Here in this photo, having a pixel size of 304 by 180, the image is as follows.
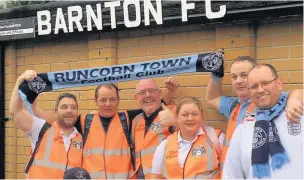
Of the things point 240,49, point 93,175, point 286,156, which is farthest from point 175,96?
point 286,156

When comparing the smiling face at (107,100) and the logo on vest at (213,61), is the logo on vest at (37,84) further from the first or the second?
the logo on vest at (213,61)

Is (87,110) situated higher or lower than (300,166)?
higher

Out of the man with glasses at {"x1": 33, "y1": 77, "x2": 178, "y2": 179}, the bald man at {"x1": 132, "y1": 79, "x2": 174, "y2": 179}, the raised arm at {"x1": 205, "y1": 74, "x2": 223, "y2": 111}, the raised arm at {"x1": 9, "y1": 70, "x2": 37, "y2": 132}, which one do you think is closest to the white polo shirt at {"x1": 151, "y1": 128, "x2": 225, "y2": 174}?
the bald man at {"x1": 132, "y1": 79, "x2": 174, "y2": 179}

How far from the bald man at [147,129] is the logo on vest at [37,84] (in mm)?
1050

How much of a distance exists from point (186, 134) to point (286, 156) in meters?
1.02

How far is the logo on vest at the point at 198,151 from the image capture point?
391 centimetres

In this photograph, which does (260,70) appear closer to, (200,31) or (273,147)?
(273,147)

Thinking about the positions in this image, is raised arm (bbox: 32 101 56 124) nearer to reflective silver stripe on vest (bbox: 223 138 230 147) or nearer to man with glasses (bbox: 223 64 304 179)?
reflective silver stripe on vest (bbox: 223 138 230 147)

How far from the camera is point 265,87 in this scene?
3.36 m

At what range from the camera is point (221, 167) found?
3.87 metres

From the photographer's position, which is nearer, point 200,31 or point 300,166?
point 300,166

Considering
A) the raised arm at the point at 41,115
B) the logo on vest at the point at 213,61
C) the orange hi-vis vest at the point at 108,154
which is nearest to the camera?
the logo on vest at the point at 213,61

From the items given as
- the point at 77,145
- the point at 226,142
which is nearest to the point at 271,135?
the point at 226,142

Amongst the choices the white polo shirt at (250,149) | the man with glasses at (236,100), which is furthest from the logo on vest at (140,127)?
the white polo shirt at (250,149)
